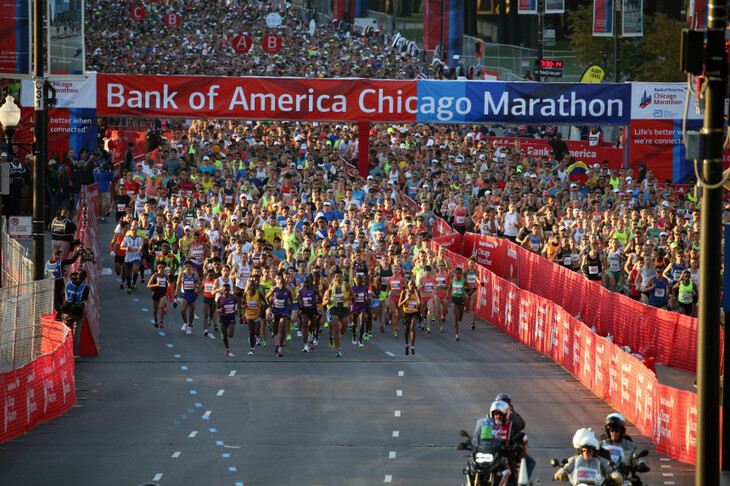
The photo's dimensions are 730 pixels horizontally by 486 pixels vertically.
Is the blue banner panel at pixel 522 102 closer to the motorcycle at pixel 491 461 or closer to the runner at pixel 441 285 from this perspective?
the runner at pixel 441 285

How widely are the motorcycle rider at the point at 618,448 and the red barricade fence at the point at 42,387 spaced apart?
8603 mm

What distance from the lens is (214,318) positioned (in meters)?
25.2

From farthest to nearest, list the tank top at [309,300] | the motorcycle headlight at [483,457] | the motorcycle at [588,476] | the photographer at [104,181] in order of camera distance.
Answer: the photographer at [104,181]
the tank top at [309,300]
the motorcycle headlight at [483,457]
the motorcycle at [588,476]

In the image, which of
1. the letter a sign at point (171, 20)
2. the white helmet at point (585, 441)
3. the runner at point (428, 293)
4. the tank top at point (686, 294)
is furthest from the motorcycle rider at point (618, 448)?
the letter a sign at point (171, 20)

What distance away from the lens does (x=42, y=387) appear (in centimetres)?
1847

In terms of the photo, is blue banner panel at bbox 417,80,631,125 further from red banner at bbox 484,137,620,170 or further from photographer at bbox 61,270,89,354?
photographer at bbox 61,270,89,354

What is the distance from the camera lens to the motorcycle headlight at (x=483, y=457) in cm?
1311

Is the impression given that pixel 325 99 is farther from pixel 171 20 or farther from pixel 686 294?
pixel 171 20

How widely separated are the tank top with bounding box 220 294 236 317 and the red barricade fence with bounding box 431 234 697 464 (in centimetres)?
602

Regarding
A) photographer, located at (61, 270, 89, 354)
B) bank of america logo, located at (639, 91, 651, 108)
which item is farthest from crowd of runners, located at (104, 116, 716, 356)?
photographer, located at (61, 270, 89, 354)

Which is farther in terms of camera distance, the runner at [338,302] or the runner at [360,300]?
the runner at [360,300]

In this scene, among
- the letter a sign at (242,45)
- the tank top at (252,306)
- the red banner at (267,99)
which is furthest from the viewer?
the letter a sign at (242,45)

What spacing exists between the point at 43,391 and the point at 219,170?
16.8 meters

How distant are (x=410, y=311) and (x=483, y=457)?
10592 millimetres
